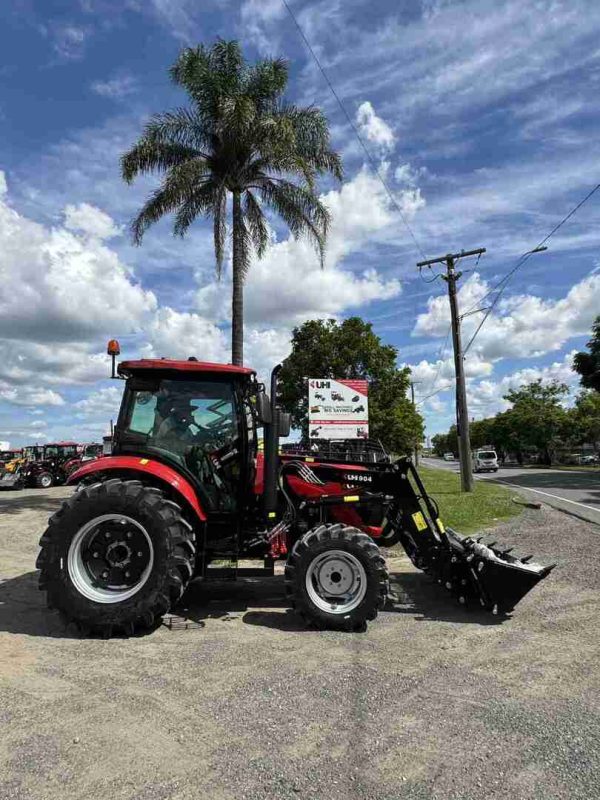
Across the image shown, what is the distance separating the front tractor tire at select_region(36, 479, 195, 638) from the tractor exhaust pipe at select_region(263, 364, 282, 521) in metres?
0.81

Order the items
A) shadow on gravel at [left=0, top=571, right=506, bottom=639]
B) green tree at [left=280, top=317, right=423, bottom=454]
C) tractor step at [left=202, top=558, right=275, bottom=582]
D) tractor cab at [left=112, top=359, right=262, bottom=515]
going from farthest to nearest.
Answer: green tree at [left=280, top=317, right=423, bottom=454] < tractor cab at [left=112, top=359, right=262, bottom=515] < tractor step at [left=202, top=558, right=275, bottom=582] < shadow on gravel at [left=0, top=571, right=506, bottom=639]

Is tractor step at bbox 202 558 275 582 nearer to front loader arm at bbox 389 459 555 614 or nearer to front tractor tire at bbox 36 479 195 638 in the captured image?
front tractor tire at bbox 36 479 195 638

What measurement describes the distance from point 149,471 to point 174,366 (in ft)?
3.53

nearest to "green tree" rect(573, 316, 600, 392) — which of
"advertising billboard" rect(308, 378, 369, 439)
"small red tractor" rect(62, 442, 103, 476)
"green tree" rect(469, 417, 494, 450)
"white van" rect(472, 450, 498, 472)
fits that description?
"white van" rect(472, 450, 498, 472)

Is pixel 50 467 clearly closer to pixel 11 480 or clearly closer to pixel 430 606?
pixel 11 480

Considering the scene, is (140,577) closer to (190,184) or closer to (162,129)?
(190,184)

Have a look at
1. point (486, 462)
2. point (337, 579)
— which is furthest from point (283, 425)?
point (486, 462)

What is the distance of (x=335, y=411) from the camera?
17.4 meters

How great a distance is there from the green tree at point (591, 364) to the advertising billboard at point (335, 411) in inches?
940

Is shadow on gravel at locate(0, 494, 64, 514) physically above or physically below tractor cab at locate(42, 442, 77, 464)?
below

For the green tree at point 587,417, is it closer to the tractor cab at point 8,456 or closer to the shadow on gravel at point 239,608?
the tractor cab at point 8,456

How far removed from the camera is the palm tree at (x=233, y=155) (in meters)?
15.6

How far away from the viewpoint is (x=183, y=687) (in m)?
4.03

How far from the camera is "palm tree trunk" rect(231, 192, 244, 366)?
1583 centimetres
